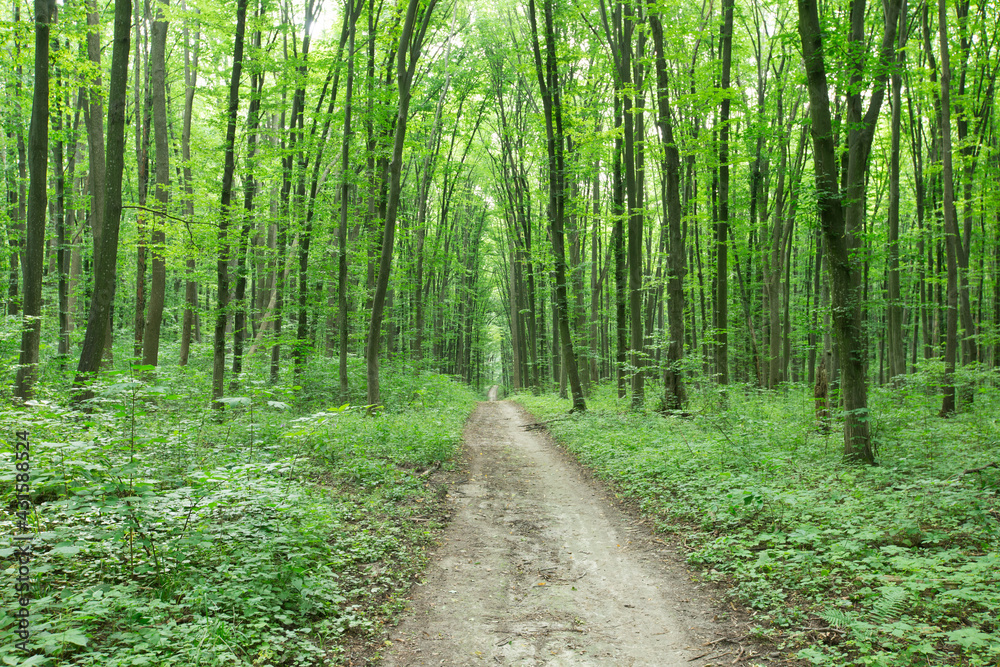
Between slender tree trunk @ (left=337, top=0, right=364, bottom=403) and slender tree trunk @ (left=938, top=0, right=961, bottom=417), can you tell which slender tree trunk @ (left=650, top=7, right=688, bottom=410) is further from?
slender tree trunk @ (left=337, top=0, right=364, bottom=403)

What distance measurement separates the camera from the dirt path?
3705 millimetres

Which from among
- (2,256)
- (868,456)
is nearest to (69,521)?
(868,456)

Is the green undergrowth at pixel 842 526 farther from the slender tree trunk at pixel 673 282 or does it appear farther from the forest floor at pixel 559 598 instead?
the slender tree trunk at pixel 673 282

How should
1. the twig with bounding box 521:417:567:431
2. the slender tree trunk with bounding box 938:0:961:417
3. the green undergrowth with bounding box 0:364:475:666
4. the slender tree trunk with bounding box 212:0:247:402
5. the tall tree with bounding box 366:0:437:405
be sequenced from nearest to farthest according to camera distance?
the green undergrowth with bounding box 0:364:475:666 → the slender tree trunk with bounding box 938:0:961:417 → the slender tree trunk with bounding box 212:0:247:402 → the tall tree with bounding box 366:0:437:405 → the twig with bounding box 521:417:567:431

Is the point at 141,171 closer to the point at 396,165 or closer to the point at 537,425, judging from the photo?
the point at 396,165

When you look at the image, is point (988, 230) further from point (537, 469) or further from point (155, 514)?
point (155, 514)

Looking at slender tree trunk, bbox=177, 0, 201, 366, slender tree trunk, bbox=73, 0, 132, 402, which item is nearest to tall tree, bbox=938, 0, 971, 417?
slender tree trunk, bbox=73, 0, 132, 402

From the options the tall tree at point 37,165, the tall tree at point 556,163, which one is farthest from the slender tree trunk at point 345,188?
the tall tree at point 37,165

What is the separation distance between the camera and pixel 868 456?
22.5 ft

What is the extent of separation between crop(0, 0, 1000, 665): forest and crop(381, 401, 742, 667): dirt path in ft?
1.38

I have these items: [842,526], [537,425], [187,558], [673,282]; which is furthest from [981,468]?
[537,425]

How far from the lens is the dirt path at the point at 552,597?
3.71 metres

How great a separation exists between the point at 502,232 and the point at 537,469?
23.7 m

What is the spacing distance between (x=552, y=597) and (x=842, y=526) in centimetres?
284
